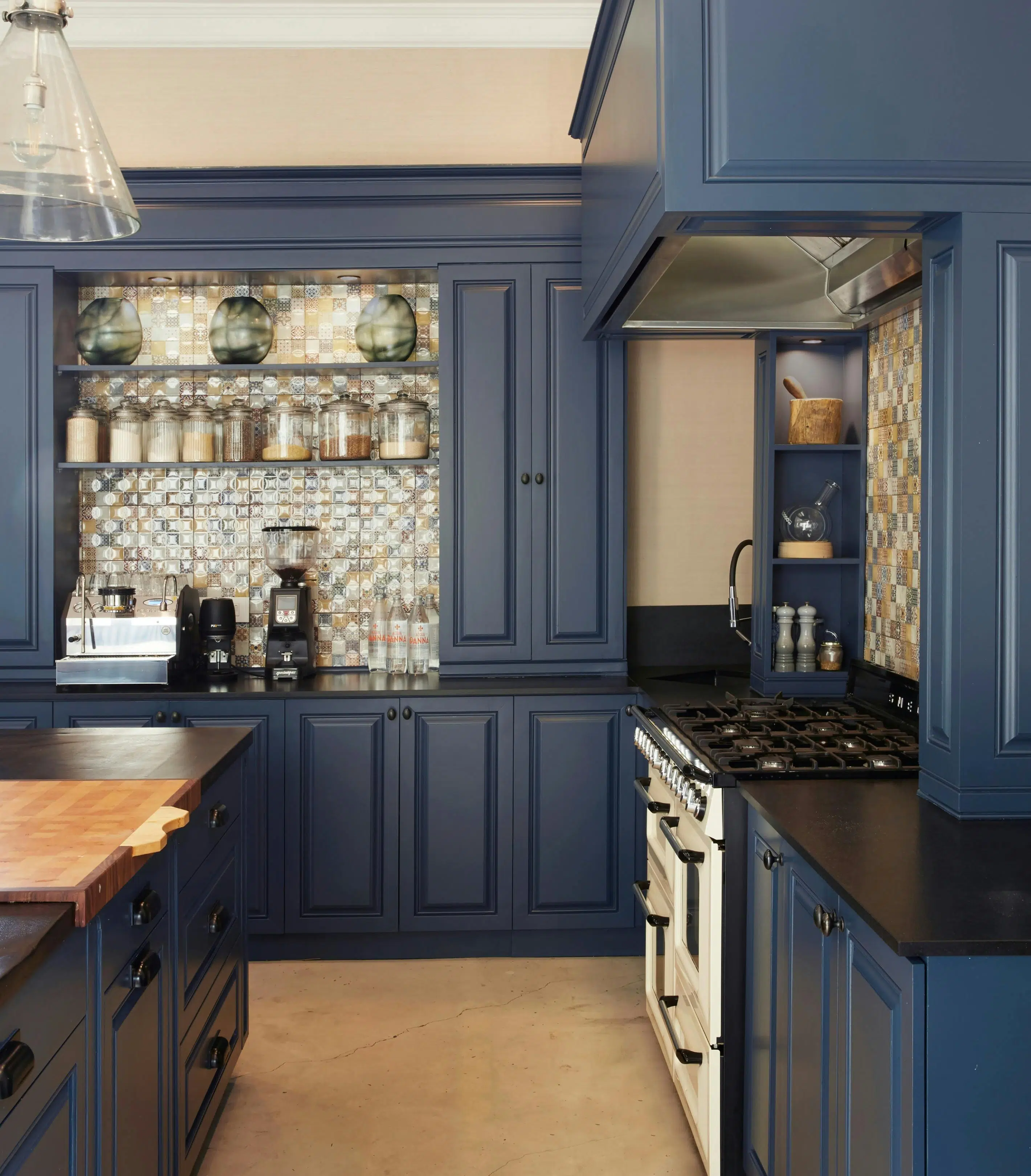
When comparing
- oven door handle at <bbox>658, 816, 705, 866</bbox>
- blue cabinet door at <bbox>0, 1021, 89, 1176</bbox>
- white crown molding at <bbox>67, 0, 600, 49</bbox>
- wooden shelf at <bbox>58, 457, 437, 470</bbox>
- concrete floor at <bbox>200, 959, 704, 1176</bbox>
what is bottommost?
concrete floor at <bbox>200, 959, 704, 1176</bbox>

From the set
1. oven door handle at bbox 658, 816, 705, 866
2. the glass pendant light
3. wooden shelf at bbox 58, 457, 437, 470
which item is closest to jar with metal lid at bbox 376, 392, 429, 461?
wooden shelf at bbox 58, 457, 437, 470

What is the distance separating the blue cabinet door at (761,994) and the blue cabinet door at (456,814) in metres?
1.39

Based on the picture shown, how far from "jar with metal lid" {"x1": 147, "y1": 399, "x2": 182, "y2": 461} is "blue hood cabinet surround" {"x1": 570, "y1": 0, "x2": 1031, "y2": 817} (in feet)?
7.36

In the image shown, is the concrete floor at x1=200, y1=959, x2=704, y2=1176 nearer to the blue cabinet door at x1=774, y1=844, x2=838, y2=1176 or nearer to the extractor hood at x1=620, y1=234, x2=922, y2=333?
the blue cabinet door at x1=774, y1=844, x2=838, y2=1176

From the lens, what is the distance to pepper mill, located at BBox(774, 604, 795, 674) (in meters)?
3.25

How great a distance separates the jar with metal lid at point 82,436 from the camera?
3.57 metres

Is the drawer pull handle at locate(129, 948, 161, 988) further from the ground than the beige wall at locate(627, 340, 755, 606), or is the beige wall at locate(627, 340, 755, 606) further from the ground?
the beige wall at locate(627, 340, 755, 606)

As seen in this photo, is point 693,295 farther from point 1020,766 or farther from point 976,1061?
point 976,1061

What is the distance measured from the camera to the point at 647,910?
2816 mm

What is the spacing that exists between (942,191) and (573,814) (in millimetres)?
2210

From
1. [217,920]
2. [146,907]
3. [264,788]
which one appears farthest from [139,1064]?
[264,788]

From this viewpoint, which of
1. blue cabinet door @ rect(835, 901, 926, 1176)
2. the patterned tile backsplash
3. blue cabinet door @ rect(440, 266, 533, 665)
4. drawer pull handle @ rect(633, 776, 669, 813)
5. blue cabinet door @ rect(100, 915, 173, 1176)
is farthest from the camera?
the patterned tile backsplash

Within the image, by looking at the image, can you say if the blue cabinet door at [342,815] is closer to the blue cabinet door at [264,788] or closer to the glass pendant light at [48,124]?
the blue cabinet door at [264,788]

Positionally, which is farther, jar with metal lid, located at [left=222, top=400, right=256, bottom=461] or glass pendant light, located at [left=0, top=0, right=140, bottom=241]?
jar with metal lid, located at [left=222, top=400, right=256, bottom=461]
